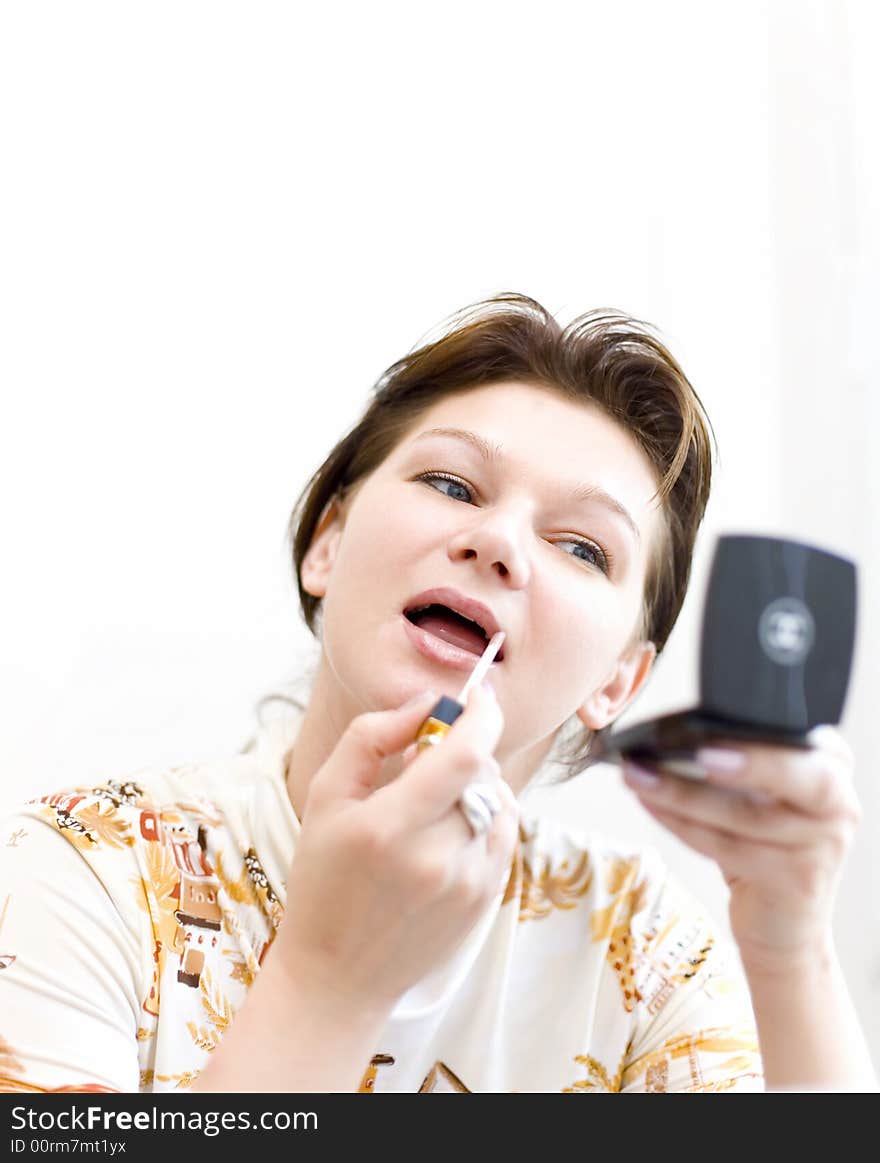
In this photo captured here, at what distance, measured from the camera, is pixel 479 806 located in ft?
2.59

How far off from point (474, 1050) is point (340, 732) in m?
0.32

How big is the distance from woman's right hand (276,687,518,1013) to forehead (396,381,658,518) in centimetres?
34

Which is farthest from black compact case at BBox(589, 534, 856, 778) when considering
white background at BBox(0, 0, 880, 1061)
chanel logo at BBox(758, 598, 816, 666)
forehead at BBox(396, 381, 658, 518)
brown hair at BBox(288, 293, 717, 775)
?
white background at BBox(0, 0, 880, 1061)

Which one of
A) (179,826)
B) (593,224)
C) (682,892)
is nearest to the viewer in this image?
(179,826)

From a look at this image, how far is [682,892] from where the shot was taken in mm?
1337

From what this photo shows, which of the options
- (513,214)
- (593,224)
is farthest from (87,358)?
(593,224)

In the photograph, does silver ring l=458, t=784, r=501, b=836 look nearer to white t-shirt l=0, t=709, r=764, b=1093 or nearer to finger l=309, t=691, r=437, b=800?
finger l=309, t=691, r=437, b=800

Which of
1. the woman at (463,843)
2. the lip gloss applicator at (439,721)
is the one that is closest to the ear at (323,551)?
the woman at (463,843)

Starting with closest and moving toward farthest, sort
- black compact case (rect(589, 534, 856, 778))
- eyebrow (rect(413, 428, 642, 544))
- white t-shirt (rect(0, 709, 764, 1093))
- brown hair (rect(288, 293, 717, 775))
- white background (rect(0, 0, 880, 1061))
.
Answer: black compact case (rect(589, 534, 856, 778)) < white t-shirt (rect(0, 709, 764, 1093)) < eyebrow (rect(413, 428, 642, 544)) < brown hair (rect(288, 293, 717, 775)) < white background (rect(0, 0, 880, 1061))

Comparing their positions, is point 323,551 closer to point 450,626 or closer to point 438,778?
point 450,626

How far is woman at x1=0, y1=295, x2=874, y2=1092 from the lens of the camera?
2.62ft

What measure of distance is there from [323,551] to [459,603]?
0.30m

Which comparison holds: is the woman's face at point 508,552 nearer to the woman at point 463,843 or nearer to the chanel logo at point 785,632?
the woman at point 463,843

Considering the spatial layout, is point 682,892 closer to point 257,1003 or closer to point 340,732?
point 340,732
